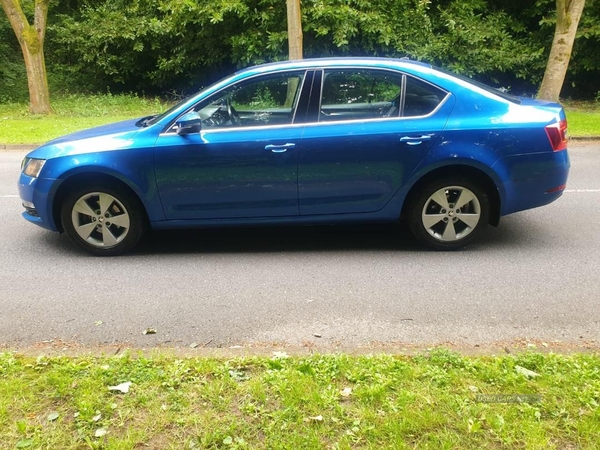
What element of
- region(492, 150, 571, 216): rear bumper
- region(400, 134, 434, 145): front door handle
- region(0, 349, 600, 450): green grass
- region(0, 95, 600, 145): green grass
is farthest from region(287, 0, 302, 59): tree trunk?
region(0, 349, 600, 450): green grass

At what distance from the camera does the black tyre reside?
5168 millimetres

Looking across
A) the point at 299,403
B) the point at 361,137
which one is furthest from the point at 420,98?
the point at 299,403

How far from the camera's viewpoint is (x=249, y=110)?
540cm

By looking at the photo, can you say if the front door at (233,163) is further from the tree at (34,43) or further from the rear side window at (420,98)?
the tree at (34,43)

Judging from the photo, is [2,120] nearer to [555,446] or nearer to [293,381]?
[293,381]

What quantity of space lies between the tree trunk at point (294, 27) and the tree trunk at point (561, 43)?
5.96 metres

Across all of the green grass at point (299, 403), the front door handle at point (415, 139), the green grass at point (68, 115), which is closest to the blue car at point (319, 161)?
the front door handle at point (415, 139)

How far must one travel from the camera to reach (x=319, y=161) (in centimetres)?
497

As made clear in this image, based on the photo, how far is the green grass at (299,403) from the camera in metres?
2.53

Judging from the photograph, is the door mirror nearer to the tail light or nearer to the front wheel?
the front wheel

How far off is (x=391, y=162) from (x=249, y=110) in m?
1.47

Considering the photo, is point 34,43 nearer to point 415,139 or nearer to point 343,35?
point 343,35

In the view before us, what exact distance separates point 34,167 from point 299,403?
12.3ft

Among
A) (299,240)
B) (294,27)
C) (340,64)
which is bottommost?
(299,240)
